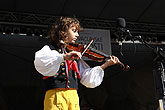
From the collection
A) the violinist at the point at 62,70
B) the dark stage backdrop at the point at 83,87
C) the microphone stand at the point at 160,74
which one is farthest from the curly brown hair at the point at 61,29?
the dark stage backdrop at the point at 83,87

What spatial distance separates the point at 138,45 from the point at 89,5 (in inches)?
57.8

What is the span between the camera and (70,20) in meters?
2.22

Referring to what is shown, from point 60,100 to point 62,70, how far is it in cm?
23

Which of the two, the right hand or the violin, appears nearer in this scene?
the right hand

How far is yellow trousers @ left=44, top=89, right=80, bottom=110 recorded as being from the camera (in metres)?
1.83

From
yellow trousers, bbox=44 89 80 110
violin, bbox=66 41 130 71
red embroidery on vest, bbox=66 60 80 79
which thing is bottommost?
yellow trousers, bbox=44 89 80 110

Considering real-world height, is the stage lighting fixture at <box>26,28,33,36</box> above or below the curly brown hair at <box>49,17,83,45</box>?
above

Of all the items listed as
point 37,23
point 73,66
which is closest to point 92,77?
point 73,66

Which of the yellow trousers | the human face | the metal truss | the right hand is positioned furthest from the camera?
the metal truss

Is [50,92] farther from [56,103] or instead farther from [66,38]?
[66,38]

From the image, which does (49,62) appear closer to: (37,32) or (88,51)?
(88,51)

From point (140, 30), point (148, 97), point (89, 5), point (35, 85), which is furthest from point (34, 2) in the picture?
point (148, 97)

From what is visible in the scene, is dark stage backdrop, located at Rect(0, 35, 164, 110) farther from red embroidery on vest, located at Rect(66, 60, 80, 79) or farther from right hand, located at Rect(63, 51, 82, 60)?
right hand, located at Rect(63, 51, 82, 60)

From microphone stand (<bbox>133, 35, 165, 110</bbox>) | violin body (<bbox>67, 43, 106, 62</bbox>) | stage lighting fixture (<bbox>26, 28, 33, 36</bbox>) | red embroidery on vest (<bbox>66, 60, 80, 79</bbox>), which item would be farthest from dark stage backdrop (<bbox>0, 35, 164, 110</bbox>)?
red embroidery on vest (<bbox>66, 60, 80, 79</bbox>)
